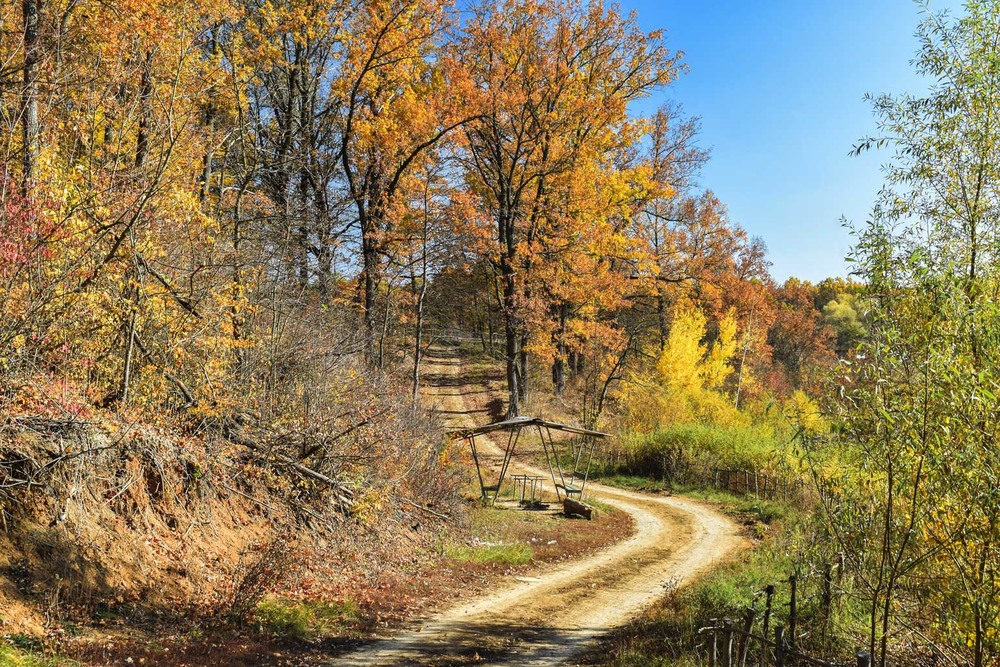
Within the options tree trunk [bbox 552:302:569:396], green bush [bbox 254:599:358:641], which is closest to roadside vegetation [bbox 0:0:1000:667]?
green bush [bbox 254:599:358:641]

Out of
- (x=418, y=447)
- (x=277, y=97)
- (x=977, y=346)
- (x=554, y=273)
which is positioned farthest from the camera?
(x=554, y=273)

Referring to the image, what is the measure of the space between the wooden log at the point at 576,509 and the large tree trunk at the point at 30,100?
17.5 metres

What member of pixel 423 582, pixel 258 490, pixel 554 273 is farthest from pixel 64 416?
pixel 554 273

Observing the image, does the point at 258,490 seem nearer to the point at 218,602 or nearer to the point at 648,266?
the point at 218,602

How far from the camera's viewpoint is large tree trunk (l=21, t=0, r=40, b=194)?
9.01m

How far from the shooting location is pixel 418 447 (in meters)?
16.8

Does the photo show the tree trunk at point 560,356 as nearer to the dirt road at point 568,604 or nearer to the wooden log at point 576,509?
the wooden log at point 576,509

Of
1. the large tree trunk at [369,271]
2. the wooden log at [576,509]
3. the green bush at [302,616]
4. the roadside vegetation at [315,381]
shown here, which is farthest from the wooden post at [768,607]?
the large tree trunk at [369,271]

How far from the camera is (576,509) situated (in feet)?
70.5

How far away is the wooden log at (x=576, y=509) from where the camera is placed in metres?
A: 21.2

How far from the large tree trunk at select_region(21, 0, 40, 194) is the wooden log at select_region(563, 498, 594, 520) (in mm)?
17532

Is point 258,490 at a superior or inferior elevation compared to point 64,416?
inferior

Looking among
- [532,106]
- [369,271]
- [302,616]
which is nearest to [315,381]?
[302,616]

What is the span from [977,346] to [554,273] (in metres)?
27.3
